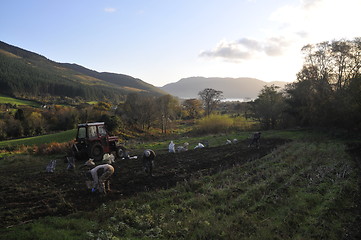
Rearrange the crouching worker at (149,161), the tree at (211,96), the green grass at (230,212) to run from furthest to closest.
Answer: the tree at (211,96)
the crouching worker at (149,161)
the green grass at (230,212)

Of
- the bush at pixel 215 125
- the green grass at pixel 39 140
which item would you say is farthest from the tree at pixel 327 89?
the green grass at pixel 39 140

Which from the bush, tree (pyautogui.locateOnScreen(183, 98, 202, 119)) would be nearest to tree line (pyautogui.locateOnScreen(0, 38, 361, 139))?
the bush

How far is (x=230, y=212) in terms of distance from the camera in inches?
281

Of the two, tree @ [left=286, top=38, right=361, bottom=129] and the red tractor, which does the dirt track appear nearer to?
the red tractor

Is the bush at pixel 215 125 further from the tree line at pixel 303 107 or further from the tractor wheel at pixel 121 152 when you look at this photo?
the tractor wheel at pixel 121 152

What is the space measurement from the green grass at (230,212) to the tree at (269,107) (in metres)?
25.3

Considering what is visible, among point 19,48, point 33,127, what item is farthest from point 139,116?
point 19,48

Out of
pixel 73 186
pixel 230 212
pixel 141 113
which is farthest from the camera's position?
pixel 141 113

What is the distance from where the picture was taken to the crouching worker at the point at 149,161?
1145cm

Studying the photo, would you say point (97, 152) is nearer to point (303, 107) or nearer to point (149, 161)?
point (149, 161)

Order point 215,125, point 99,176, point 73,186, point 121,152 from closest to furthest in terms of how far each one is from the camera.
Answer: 1. point 99,176
2. point 73,186
3. point 121,152
4. point 215,125

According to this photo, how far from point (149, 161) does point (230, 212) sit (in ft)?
18.2

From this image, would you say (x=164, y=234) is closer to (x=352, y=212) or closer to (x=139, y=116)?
(x=352, y=212)

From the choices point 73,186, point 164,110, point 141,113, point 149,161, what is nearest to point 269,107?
point 164,110
